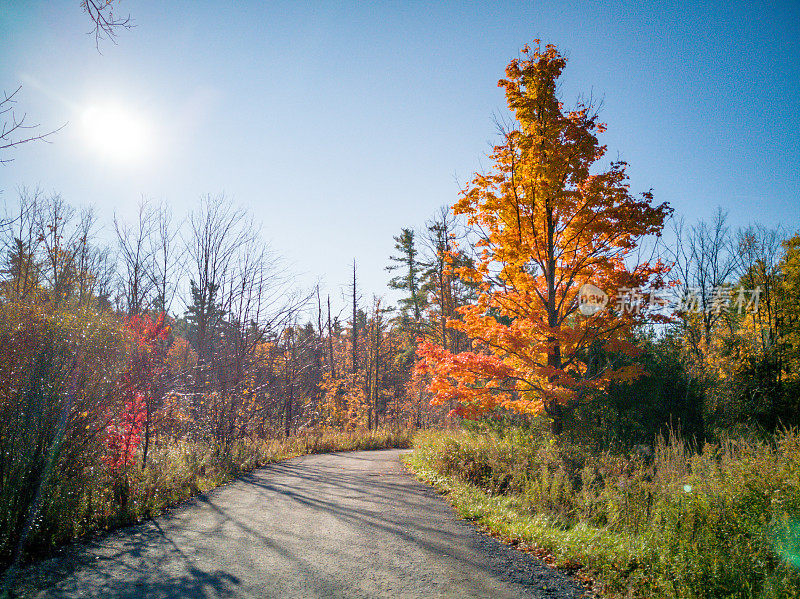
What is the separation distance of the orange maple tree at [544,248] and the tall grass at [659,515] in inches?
77.1

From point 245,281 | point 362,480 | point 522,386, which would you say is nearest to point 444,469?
point 362,480

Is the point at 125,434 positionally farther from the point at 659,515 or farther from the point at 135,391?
the point at 659,515

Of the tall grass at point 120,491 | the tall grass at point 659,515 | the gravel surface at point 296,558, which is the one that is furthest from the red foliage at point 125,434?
the tall grass at point 659,515

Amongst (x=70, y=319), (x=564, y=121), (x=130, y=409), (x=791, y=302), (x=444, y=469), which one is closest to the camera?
(x=70, y=319)

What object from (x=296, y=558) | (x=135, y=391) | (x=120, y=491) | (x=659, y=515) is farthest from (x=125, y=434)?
(x=659, y=515)

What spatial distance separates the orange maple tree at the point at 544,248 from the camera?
895 centimetres

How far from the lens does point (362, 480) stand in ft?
31.5

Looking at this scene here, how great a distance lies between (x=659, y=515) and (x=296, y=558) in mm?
4338

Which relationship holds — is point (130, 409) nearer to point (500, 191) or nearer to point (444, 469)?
point (444, 469)

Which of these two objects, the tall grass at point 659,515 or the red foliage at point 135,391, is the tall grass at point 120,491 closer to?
the red foliage at point 135,391

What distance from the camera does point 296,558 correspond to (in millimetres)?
4562

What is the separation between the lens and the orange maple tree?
895 cm

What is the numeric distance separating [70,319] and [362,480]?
6.81m

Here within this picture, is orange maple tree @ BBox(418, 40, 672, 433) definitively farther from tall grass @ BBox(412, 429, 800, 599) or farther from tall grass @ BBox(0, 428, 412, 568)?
tall grass @ BBox(0, 428, 412, 568)
